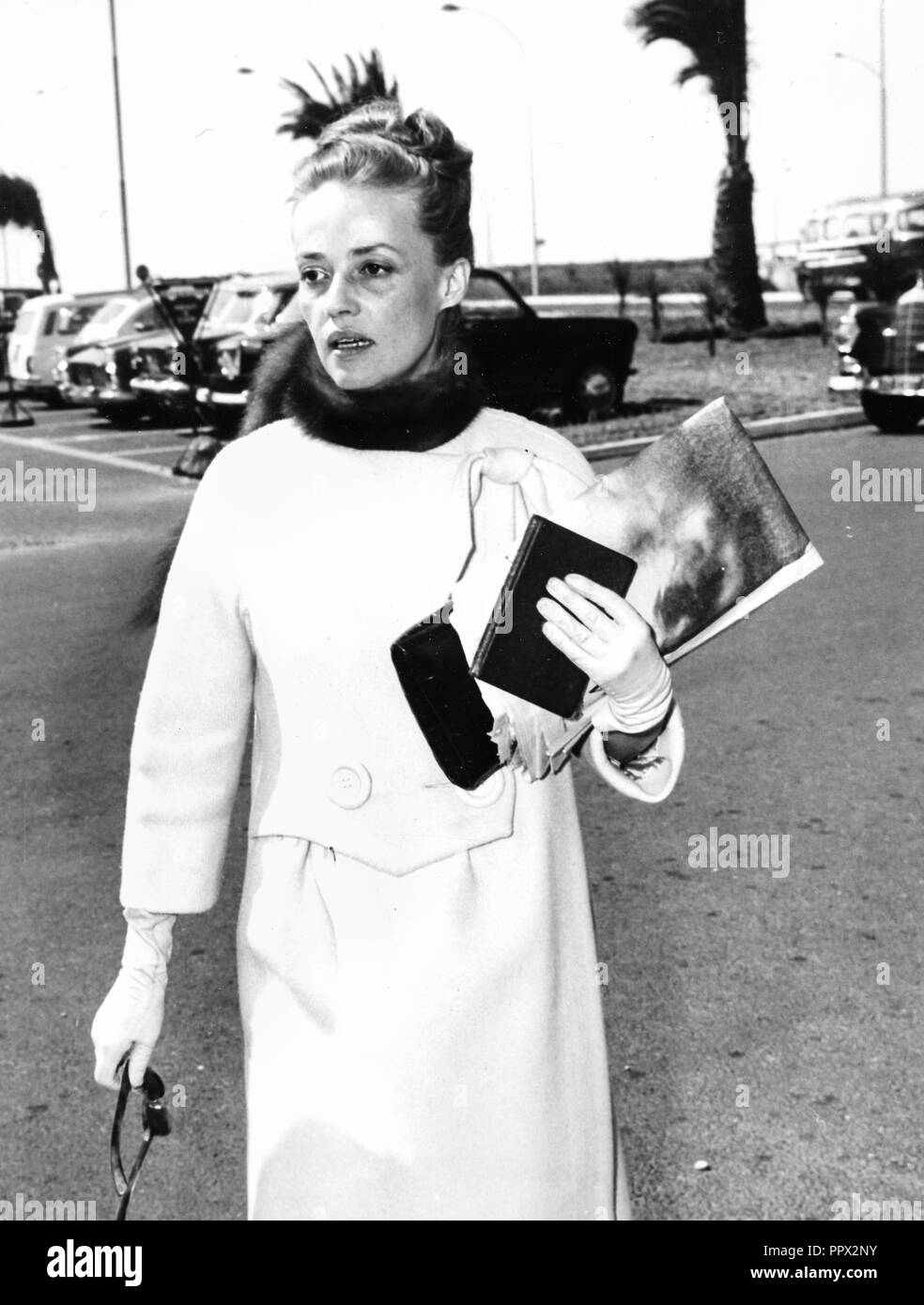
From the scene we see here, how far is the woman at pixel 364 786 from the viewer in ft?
7.34

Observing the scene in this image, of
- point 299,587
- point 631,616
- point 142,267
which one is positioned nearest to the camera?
point 631,616

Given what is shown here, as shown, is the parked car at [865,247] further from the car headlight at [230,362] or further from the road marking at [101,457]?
the road marking at [101,457]

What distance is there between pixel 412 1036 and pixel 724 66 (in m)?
19.1

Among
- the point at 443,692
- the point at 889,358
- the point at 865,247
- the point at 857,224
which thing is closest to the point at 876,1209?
the point at 443,692

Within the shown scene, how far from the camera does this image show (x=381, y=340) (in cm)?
227

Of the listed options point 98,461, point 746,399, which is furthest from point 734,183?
point 98,461

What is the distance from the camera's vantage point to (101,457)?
18.3m

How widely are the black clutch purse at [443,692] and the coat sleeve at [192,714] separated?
26cm

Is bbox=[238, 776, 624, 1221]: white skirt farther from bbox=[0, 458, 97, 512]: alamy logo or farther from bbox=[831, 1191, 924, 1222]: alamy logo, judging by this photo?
bbox=[0, 458, 97, 512]: alamy logo

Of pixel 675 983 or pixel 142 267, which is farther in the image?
pixel 142 267

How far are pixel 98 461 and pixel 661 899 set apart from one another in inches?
529

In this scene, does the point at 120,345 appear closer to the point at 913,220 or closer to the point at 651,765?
the point at 913,220

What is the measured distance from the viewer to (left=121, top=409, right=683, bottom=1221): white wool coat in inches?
88.0

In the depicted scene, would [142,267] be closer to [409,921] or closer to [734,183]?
[734,183]
